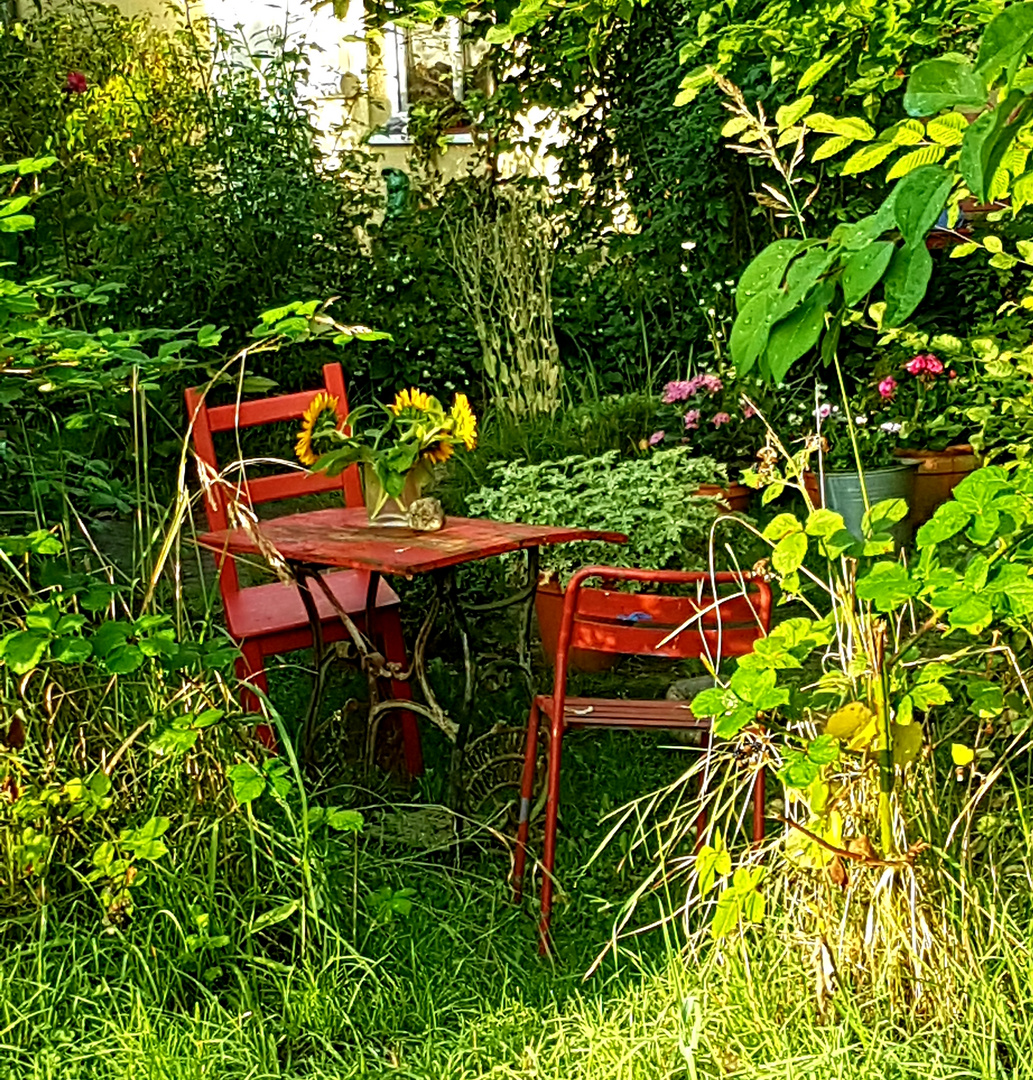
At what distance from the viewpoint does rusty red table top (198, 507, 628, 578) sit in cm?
367

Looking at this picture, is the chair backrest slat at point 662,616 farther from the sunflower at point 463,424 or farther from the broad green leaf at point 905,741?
the sunflower at point 463,424

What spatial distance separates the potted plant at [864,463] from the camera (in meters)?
6.66

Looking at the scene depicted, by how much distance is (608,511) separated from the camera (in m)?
5.45

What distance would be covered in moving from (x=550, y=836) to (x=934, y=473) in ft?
13.4


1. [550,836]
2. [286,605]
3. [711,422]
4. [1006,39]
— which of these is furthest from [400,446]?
[711,422]

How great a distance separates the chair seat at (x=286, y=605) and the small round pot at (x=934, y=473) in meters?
3.05

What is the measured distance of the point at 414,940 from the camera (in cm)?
323

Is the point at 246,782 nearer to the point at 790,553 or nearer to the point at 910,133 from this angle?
the point at 790,553

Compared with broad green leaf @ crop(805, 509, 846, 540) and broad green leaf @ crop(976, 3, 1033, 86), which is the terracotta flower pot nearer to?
broad green leaf @ crop(805, 509, 846, 540)

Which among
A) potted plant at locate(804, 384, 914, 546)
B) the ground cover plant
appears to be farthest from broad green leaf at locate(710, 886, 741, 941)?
potted plant at locate(804, 384, 914, 546)

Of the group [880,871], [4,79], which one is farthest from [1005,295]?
[880,871]

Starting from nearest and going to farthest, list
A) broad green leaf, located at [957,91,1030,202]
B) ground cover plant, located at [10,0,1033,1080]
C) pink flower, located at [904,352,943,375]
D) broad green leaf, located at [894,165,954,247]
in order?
broad green leaf, located at [957,91,1030,202] → broad green leaf, located at [894,165,954,247] → ground cover plant, located at [10,0,1033,1080] → pink flower, located at [904,352,943,375]

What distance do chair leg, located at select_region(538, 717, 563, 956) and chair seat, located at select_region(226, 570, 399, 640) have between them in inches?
42.4

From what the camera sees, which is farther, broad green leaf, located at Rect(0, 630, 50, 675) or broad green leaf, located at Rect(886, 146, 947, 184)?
broad green leaf, located at Rect(0, 630, 50, 675)
